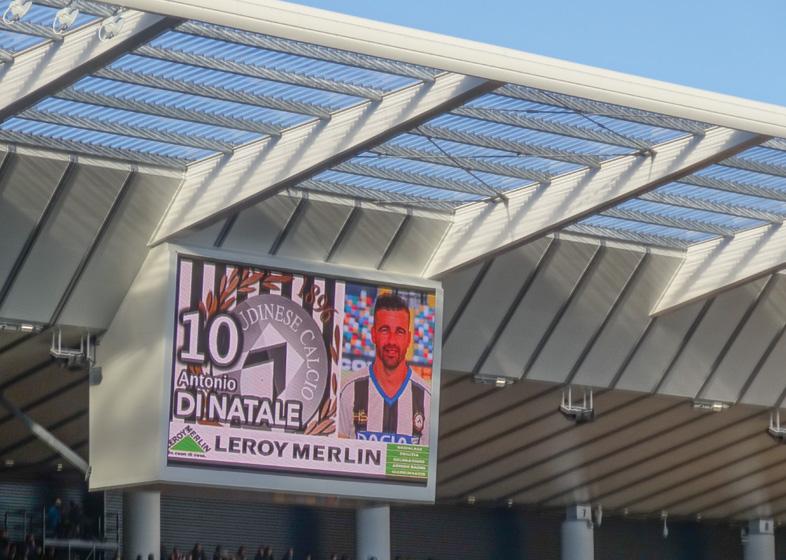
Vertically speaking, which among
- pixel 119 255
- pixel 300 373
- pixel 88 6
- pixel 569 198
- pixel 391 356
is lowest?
pixel 300 373

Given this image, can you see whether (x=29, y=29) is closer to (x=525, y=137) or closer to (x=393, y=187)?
(x=525, y=137)

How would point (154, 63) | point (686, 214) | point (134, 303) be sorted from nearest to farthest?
point (154, 63), point (134, 303), point (686, 214)

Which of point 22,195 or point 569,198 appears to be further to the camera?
point 569,198

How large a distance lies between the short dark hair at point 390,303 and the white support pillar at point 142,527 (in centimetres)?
659

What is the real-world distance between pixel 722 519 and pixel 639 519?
246cm

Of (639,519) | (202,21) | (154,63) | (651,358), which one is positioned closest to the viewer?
(202,21)

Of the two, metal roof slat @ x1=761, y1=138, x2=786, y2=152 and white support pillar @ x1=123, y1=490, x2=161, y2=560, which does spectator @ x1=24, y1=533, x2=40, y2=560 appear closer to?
white support pillar @ x1=123, y1=490, x2=161, y2=560

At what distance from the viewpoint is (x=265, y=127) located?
974 inches

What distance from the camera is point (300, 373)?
88.7 feet

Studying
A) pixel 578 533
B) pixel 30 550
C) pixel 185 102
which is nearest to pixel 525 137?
pixel 185 102

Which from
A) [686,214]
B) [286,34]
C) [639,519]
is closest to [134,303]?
[286,34]

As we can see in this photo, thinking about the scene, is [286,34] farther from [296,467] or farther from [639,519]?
[639,519]

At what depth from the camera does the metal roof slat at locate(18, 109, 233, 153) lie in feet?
77.5

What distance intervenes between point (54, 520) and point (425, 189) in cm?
1189
